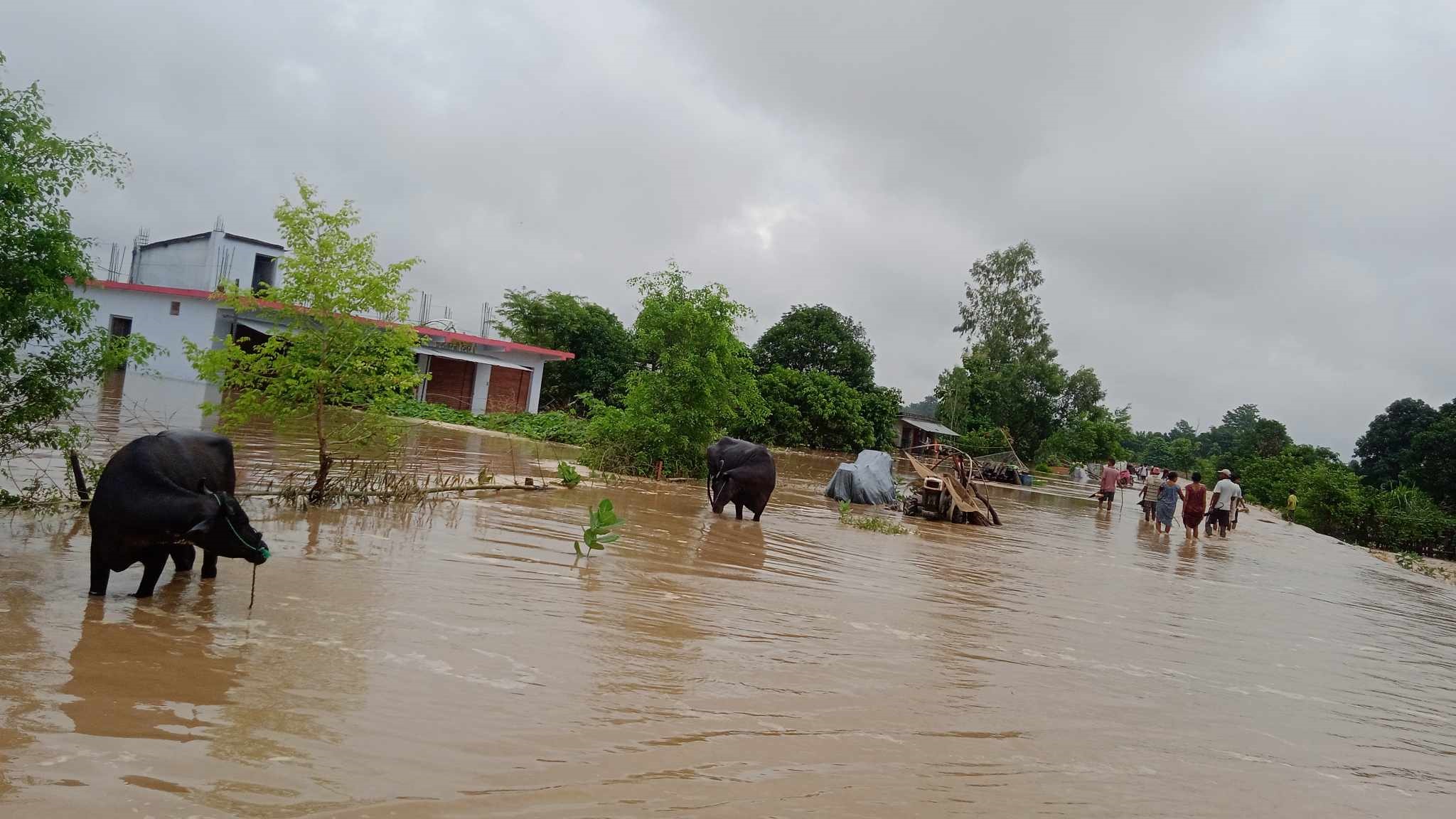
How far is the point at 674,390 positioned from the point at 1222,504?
1329 cm

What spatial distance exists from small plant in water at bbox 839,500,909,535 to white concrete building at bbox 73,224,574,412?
1702cm

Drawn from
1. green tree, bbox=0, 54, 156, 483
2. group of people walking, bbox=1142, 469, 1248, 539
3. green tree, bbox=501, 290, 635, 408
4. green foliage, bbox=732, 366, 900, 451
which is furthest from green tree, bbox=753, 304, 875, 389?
green tree, bbox=0, 54, 156, 483

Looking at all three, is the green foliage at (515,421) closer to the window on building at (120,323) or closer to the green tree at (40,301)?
the window on building at (120,323)

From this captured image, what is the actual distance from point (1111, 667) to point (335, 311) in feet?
28.2

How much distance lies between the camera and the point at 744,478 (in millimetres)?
14102

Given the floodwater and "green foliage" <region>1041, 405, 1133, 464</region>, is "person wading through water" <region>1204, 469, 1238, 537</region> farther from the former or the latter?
"green foliage" <region>1041, 405, 1133, 464</region>

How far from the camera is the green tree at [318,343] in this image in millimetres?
9992

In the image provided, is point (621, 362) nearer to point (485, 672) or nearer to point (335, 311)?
point (335, 311)

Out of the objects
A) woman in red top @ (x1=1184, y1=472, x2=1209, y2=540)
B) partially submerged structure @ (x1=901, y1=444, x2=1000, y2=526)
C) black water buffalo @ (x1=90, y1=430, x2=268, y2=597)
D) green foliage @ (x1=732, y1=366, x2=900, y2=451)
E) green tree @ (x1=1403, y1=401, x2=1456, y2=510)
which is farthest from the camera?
green foliage @ (x1=732, y1=366, x2=900, y2=451)

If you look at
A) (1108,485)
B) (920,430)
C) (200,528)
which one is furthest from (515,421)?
(920,430)

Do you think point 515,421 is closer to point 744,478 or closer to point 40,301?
point 744,478

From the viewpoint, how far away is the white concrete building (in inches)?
1256

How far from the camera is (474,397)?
34.3 meters

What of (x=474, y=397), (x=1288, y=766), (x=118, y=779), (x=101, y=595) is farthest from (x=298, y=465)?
(x=474, y=397)
